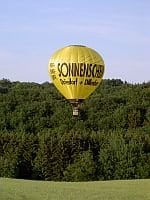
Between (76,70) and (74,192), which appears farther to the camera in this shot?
(74,192)

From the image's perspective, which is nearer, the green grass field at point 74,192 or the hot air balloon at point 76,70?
the green grass field at point 74,192

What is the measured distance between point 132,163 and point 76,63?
20.9 metres

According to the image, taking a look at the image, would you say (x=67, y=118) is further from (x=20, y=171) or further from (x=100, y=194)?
(x=100, y=194)

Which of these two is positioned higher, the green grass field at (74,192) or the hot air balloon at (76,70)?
the hot air balloon at (76,70)

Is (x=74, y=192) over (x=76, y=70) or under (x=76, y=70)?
under

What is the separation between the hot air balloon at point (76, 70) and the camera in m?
18.4

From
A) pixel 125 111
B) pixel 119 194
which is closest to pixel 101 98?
pixel 125 111

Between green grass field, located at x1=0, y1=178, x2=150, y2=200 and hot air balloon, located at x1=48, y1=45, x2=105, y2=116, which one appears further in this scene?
hot air balloon, located at x1=48, y1=45, x2=105, y2=116

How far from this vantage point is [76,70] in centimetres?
1862

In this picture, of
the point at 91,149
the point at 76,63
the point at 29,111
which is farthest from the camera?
the point at 29,111

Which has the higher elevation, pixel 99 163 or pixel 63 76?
pixel 63 76

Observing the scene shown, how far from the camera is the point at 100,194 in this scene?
18.8 m

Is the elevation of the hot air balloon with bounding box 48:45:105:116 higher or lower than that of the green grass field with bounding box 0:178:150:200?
higher

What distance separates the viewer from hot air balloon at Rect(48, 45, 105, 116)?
60.5 feet
